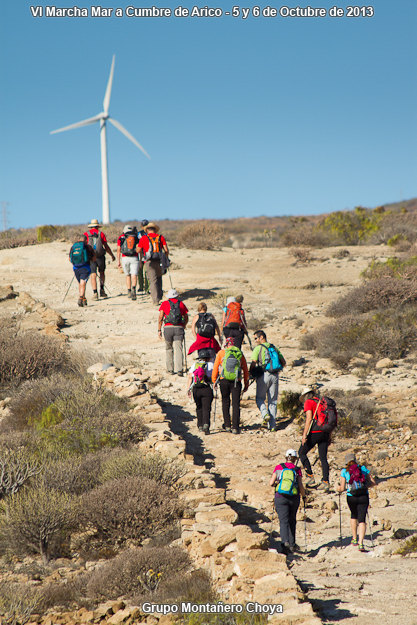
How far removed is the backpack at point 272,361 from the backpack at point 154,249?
6.86 metres

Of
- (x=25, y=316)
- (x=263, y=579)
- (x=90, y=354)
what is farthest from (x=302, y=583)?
(x=25, y=316)

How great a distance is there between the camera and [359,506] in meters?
7.66

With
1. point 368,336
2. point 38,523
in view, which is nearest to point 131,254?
point 368,336

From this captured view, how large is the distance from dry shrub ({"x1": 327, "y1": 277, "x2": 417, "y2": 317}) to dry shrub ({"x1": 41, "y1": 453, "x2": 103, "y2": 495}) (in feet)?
34.0

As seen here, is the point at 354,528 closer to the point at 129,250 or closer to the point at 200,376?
the point at 200,376

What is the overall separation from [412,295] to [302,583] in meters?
12.7

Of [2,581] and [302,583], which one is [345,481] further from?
[2,581]

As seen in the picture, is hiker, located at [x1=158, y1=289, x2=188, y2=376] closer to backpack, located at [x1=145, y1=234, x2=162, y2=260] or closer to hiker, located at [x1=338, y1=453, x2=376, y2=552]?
backpack, located at [x1=145, y1=234, x2=162, y2=260]

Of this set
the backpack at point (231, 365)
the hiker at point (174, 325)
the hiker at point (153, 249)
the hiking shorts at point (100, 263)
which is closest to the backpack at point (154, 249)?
the hiker at point (153, 249)

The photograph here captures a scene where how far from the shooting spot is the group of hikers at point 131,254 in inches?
676

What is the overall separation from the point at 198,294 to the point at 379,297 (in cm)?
582

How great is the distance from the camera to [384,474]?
966cm

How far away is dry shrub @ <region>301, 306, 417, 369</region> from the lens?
15.2 m

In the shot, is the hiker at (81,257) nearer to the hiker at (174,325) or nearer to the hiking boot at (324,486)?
the hiker at (174,325)
